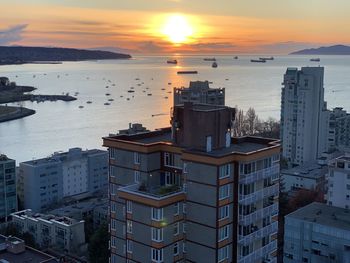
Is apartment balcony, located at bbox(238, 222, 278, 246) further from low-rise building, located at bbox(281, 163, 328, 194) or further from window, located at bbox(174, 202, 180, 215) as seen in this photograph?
low-rise building, located at bbox(281, 163, 328, 194)

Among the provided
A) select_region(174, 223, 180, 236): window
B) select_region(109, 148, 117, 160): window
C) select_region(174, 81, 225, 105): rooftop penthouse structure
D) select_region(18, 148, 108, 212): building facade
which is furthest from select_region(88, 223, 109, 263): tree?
select_region(174, 81, 225, 105): rooftop penthouse structure

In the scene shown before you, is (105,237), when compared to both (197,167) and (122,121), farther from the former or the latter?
(122,121)

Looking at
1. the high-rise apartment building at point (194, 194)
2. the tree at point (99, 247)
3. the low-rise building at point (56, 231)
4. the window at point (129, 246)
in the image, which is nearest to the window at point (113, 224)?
the high-rise apartment building at point (194, 194)

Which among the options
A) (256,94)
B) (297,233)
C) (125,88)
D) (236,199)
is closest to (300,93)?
(297,233)

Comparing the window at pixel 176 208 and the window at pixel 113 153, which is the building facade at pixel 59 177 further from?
the window at pixel 176 208

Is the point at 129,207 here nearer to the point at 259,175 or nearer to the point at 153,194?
the point at 153,194
